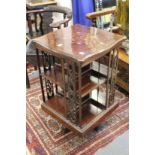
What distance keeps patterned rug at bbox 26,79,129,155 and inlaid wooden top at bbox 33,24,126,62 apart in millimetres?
675

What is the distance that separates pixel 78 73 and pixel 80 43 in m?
0.21

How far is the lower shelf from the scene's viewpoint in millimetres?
1531

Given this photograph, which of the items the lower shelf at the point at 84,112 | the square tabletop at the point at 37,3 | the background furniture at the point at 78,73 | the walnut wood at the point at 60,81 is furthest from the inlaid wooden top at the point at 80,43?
the square tabletop at the point at 37,3

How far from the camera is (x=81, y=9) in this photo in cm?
272

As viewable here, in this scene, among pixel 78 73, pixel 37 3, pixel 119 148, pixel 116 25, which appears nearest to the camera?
pixel 119 148

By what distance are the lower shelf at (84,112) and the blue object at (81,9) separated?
1321 mm

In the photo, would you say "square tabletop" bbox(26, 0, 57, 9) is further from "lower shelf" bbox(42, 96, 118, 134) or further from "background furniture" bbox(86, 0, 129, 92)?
"lower shelf" bbox(42, 96, 118, 134)

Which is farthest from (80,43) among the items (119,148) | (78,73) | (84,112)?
(119,148)

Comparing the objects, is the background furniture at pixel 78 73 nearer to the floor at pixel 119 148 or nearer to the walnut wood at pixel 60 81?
the walnut wood at pixel 60 81

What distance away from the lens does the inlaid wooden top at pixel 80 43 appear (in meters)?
1.32

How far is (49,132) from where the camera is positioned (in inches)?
69.4

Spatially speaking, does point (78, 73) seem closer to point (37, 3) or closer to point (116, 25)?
point (116, 25)
